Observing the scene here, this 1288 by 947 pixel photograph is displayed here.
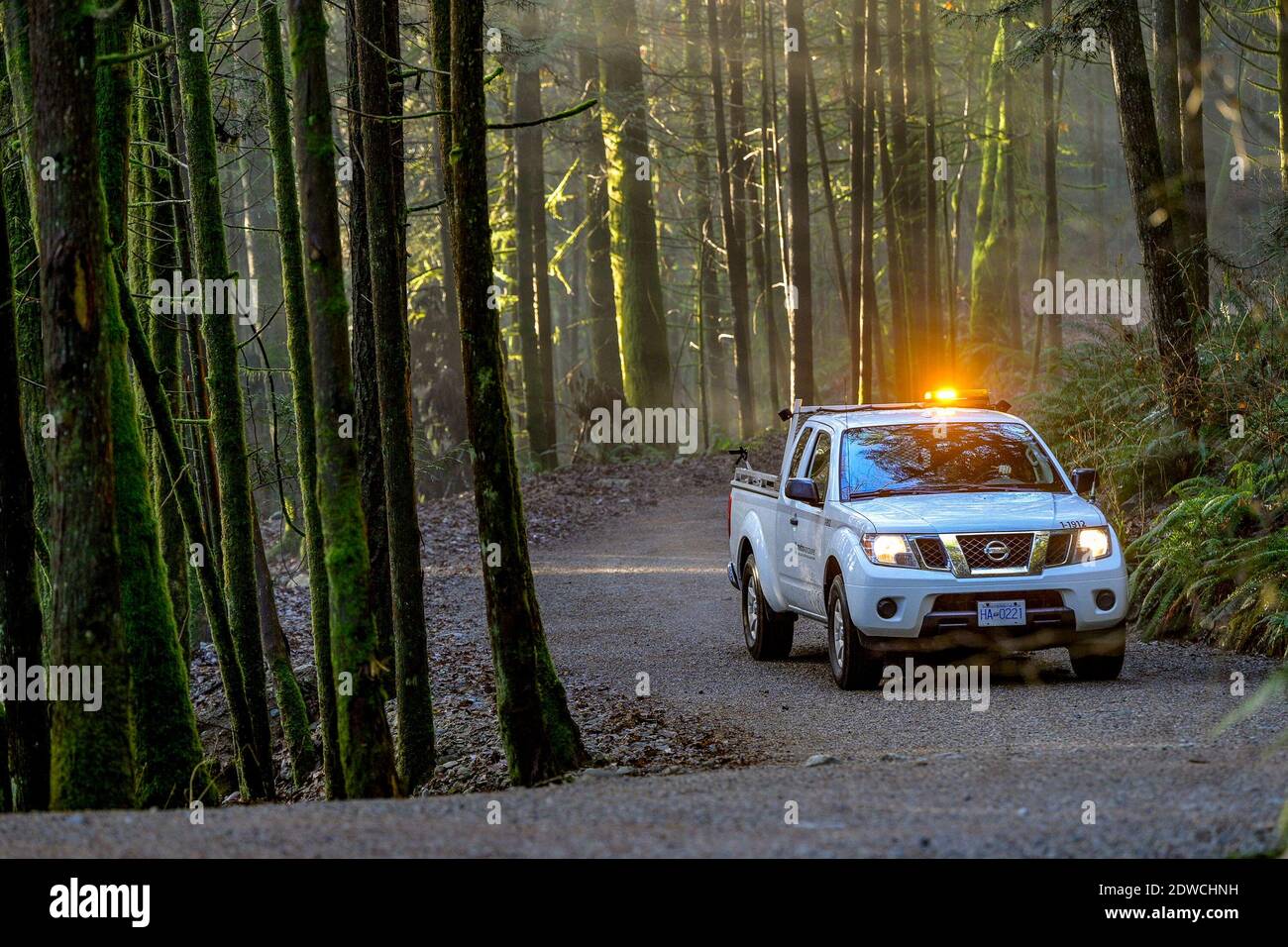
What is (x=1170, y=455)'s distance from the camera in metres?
16.2

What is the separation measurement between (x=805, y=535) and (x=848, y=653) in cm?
154

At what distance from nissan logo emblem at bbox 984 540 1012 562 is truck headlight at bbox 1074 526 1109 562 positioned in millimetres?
600

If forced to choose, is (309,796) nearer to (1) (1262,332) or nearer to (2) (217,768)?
(2) (217,768)

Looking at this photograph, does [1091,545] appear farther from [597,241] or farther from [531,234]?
[597,241]

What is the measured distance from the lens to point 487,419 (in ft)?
28.8

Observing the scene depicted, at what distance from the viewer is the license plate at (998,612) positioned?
10.8m

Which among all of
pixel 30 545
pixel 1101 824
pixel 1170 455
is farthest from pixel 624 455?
pixel 1101 824

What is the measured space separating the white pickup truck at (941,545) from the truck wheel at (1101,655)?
11mm

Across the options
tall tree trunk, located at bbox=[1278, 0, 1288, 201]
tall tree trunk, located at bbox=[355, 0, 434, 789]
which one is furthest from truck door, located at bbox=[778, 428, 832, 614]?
tall tree trunk, located at bbox=[1278, 0, 1288, 201]

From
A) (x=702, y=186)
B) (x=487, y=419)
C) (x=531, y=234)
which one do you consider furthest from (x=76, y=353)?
(x=702, y=186)
